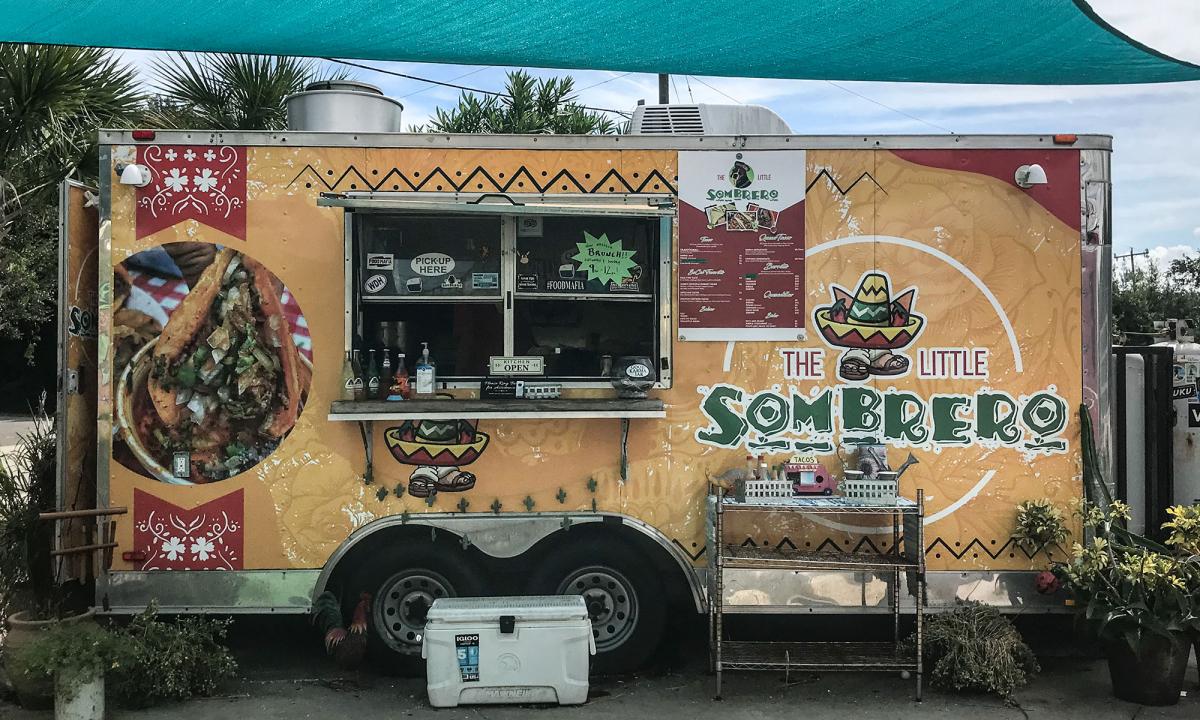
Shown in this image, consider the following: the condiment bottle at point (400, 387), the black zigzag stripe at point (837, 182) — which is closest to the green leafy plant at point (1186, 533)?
the black zigzag stripe at point (837, 182)

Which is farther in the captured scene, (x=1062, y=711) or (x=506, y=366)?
(x=506, y=366)

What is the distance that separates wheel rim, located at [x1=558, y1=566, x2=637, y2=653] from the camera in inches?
211

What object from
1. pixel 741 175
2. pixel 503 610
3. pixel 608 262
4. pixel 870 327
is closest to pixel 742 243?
pixel 741 175

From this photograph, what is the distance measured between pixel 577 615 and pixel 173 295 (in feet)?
9.81

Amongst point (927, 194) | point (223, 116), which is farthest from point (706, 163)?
point (223, 116)

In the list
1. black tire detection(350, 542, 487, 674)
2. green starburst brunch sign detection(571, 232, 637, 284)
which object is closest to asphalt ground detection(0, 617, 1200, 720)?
black tire detection(350, 542, 487, 674)

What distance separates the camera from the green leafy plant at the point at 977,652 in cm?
500

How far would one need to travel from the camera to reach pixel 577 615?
4957 millimetres

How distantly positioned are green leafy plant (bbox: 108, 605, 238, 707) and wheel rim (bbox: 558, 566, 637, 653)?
6.63 ft

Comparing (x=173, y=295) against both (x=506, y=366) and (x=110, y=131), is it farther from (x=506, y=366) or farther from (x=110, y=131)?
(x=506, y=366)

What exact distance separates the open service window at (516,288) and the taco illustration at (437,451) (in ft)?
0.94

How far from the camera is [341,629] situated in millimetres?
5211

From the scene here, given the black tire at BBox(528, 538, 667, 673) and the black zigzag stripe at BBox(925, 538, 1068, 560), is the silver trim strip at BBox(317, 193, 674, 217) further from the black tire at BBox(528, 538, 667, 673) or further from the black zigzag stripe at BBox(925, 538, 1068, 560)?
the black zigzag stripe at BBox(925, 538, 1068, 560)

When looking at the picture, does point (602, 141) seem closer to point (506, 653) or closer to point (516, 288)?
point (516, 288)
